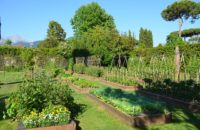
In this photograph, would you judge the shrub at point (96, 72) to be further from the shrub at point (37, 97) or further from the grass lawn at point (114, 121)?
the shrub at point (37, 97)

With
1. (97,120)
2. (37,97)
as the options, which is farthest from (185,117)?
(37,97)

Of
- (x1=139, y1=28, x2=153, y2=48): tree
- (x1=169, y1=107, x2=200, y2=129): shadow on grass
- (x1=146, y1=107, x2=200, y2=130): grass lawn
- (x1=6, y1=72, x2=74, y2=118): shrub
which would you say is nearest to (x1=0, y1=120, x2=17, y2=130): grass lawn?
(x1=6, y1=72, x2=74, y2=118): shrub

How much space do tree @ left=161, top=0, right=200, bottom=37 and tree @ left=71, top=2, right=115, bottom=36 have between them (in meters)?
11.2

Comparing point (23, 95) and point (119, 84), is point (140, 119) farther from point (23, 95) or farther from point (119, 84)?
point (119, 84)

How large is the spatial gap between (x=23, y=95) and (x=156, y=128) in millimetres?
3780

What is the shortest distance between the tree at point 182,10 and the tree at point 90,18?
443 inches

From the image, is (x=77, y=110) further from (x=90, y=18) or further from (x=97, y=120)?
(x=90, y=18)

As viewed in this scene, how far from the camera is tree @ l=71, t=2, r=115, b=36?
55.7 m

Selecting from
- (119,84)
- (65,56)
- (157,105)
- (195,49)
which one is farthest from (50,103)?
(65,56)

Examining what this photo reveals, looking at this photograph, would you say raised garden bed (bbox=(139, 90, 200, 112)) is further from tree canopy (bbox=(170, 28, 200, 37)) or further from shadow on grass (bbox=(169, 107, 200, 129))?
tree canopy (bbox=(170, 28, 200, 37))

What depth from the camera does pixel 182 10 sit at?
5069 centimetres

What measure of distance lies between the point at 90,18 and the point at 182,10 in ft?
55.1

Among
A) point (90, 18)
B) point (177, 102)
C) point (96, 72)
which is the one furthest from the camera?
point (90, 18)

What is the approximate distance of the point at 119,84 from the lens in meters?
17.1
